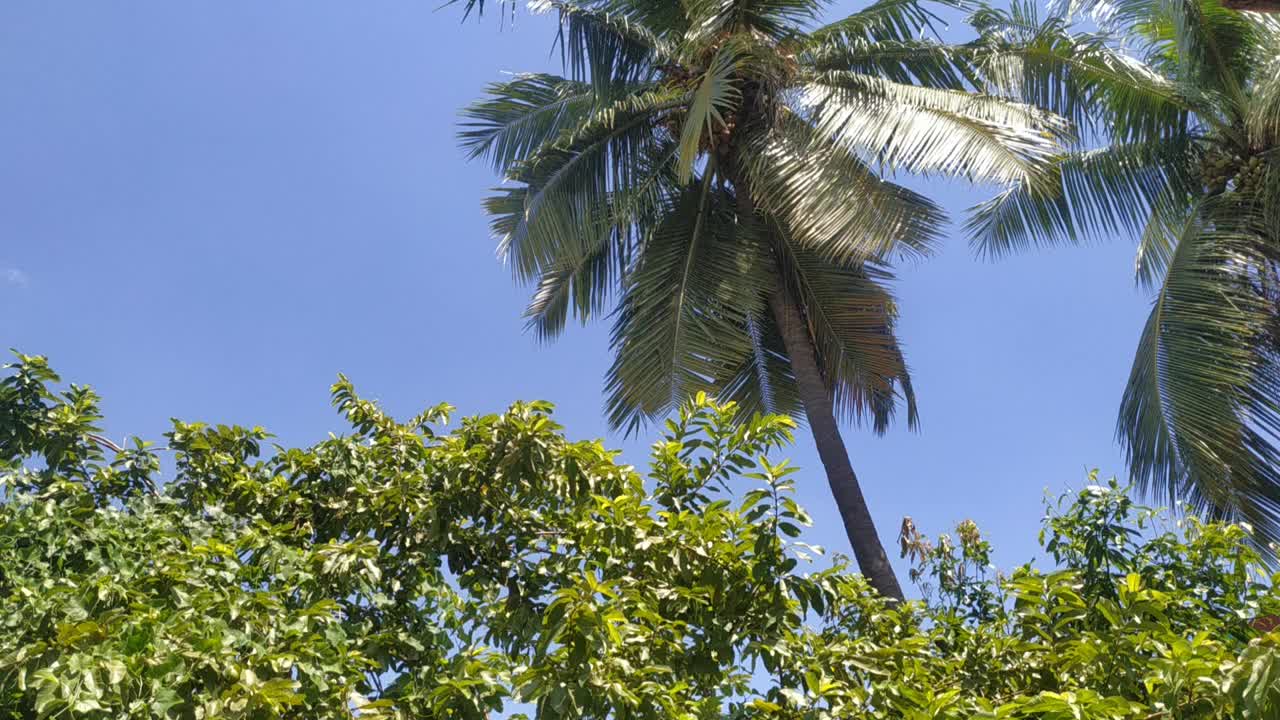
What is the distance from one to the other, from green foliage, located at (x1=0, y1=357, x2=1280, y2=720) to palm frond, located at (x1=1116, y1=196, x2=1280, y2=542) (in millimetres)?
Result: 4900

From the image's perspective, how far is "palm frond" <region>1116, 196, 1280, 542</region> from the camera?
10180mm

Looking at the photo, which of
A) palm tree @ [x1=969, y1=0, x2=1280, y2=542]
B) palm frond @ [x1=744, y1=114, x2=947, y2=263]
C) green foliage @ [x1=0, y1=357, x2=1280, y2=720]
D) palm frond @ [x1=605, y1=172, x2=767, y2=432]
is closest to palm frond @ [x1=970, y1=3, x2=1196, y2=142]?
palm tree @ [x1=969, y1=0, x2=1280, y2=542]

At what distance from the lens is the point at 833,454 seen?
9.97 meters

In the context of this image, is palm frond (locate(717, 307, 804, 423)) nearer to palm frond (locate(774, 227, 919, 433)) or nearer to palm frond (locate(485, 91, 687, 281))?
palm frond (locate(774, 227, 919, 433))

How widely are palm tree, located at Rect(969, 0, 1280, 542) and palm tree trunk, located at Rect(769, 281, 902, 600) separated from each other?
2587 mm

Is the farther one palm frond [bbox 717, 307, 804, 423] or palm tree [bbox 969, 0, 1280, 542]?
palm frond [bbox 717, 307, 804, 423]

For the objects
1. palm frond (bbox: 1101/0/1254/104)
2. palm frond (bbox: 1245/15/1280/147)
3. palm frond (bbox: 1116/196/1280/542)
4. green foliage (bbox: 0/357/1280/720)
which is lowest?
green foliage (bbox: 0/357/1280/720)

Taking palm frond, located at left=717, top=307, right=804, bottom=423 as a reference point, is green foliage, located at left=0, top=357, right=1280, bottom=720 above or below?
below

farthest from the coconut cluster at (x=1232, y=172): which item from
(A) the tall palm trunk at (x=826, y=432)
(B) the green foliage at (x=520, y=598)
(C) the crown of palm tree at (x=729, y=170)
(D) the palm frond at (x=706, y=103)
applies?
(B) the green foliage at (x=520, y=598)

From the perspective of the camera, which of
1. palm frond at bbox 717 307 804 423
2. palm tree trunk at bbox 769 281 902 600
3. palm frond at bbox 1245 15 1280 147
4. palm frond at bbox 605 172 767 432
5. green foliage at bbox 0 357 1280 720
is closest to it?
green foliage at bbox 0 357 1280 720

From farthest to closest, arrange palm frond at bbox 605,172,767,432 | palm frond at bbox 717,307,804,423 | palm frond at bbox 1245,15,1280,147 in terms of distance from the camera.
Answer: palm frond at bbox 717,307,804,423 < palm frond at bbox 605,172,767,432 < palm frond at bbox 1245,15,1280,147

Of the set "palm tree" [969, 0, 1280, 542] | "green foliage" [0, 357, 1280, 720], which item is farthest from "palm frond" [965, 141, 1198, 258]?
"green foliage" [0, 357, 1280, 720]

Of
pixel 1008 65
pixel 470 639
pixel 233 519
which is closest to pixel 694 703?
pixel 470 639

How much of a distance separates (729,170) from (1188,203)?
557 cm
